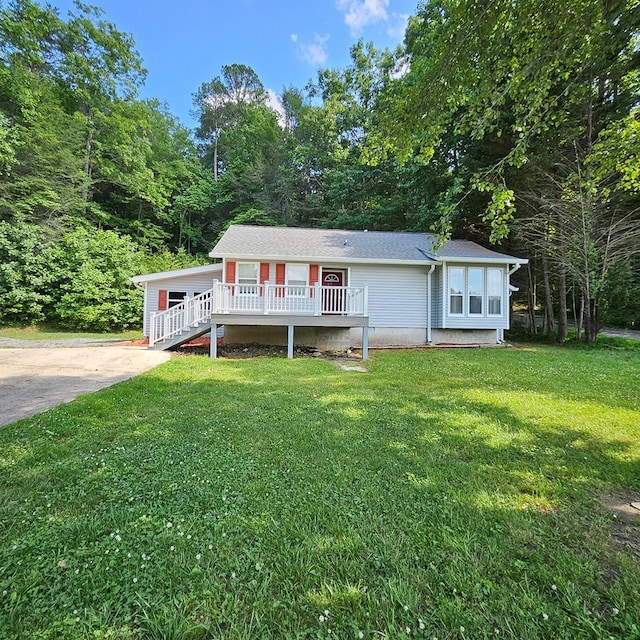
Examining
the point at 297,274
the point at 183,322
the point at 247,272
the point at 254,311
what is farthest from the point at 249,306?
the point at 297,274

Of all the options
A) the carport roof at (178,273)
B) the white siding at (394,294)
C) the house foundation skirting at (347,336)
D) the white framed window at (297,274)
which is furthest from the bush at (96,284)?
the white siding at (394,294)

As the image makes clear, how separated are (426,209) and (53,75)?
24.9 m

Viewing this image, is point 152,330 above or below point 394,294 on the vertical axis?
below

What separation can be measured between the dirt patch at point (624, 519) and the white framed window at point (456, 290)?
9996 mm

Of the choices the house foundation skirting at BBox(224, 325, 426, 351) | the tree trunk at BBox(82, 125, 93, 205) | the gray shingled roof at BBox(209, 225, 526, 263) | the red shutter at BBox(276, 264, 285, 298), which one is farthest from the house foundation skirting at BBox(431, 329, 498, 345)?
the tree trunk at BBox(82, 125, 93, 205)

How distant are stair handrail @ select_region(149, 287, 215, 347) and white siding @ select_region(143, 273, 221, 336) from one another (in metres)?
3.93

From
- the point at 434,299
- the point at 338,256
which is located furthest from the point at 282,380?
the point at 434,299

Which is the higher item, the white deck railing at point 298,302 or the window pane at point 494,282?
the window pane at point 494,282

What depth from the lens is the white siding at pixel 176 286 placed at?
13773 millimetres

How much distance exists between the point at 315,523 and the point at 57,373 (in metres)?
7.00

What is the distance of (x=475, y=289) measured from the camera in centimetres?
1216

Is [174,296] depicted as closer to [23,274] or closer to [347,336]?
[347,336]

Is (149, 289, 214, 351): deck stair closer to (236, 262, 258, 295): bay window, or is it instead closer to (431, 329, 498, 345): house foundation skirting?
(236, 262, 258, 295): bay window

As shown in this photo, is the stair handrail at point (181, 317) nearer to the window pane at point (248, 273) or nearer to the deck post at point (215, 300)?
the deck post at point (215, 300)
